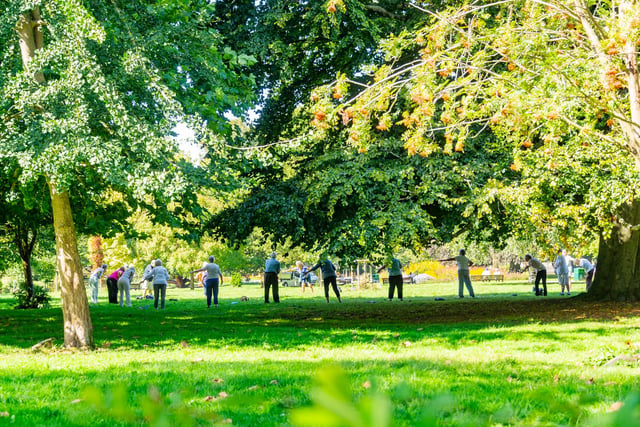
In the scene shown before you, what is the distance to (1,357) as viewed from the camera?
9.95 metres

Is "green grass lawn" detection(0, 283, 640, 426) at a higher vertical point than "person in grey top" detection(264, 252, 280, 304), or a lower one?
lower

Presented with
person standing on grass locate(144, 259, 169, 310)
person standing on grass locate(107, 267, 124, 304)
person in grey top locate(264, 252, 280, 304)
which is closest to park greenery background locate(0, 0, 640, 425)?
person in grey top locate(264, 252, 280, 304)

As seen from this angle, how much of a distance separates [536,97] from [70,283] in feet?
25.0

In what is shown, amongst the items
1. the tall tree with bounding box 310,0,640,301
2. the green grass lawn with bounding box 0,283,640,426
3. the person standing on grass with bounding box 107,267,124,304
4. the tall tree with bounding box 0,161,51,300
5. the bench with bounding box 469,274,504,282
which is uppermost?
the tall tree with bounding box 310,0,640,301

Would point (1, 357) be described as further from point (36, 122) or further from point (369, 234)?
point (369, 234)

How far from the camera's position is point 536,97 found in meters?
8.24

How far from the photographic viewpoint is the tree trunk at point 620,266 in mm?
18133

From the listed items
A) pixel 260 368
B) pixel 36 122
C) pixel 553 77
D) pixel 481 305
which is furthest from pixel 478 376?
pixel 481 305

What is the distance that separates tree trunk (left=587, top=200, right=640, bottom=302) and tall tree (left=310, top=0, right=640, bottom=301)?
119 inches

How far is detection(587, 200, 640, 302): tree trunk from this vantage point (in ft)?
59.5

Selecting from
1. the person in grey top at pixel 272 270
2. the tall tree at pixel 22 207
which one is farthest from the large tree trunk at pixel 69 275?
the person in grey top at pixel 272 270

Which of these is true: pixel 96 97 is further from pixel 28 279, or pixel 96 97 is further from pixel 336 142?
pixel 28 279

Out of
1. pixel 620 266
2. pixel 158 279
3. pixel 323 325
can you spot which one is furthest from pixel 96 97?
pixel 620 266

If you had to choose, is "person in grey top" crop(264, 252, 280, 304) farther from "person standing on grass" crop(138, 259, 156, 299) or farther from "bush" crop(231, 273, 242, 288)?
"bush" crop(231, 273, 242, 288)
